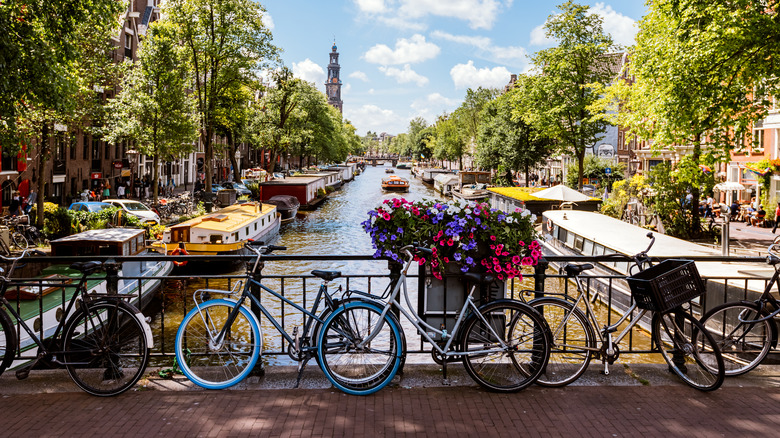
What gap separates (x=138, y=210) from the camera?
32.9 m

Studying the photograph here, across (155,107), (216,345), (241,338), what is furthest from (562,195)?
(216,345)

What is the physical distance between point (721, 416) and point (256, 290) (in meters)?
4.06

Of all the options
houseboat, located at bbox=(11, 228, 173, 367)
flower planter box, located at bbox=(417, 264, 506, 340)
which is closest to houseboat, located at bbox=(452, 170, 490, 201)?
houseboat, located at bbox=(11, 228, 173, 367)

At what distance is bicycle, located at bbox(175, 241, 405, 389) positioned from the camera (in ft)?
18.5

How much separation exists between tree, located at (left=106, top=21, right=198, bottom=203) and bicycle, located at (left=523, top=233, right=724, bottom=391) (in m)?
32.3

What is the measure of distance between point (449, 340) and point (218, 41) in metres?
38.0

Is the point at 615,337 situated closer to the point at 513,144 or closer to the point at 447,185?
the point at 513,144

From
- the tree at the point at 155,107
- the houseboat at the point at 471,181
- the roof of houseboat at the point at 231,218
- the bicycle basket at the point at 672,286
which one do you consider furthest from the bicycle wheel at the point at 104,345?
the houseboat at the point at 471,181

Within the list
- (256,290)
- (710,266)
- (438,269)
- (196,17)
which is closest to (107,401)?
(256,290)

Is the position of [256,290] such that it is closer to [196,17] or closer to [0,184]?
[0,184]

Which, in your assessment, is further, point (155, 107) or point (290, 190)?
point (290, 190)

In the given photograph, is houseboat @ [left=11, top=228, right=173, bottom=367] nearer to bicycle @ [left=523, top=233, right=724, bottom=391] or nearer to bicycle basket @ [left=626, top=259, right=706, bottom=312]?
bicycle @ [left=523, top=233, right=724, bottom=391]

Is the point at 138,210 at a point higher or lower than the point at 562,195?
lower

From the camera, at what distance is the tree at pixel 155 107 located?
3494cm
